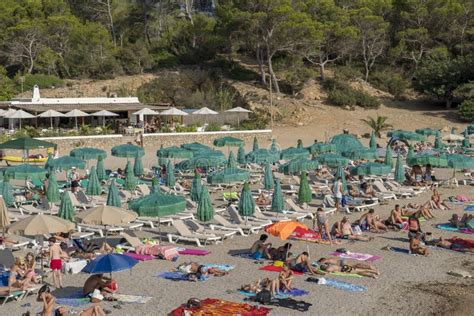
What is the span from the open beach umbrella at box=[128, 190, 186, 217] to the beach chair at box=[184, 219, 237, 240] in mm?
1798

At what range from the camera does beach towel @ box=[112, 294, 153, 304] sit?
440 inches

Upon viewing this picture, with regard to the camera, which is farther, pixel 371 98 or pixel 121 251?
pixel 371 98

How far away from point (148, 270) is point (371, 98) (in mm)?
38753

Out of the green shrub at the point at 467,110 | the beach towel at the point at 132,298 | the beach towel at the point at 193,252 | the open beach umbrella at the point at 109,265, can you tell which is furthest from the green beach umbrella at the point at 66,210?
the green shrub at the point at 467,110

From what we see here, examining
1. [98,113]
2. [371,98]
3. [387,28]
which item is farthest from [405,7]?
[98,113]

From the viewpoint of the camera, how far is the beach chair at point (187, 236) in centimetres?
1532

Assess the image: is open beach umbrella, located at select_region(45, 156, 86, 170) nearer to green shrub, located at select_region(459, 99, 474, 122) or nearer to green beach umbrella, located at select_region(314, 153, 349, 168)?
green beach umbrella, located at select_region(314, 153, 349, 168)

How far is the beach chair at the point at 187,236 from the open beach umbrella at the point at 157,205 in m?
1.30

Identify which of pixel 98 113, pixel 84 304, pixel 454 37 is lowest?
pixel 84 304

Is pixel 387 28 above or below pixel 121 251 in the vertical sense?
above

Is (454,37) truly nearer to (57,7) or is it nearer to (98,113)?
(98,113)

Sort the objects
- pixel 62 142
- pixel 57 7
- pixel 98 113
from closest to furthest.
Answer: pixel 62 142 < pixel 98 113 < pixel 57 7

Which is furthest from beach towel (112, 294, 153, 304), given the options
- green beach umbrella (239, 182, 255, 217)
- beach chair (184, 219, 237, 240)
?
green beach umbrella (239, 182, 255, 217)

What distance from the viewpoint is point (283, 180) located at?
82.5ft
